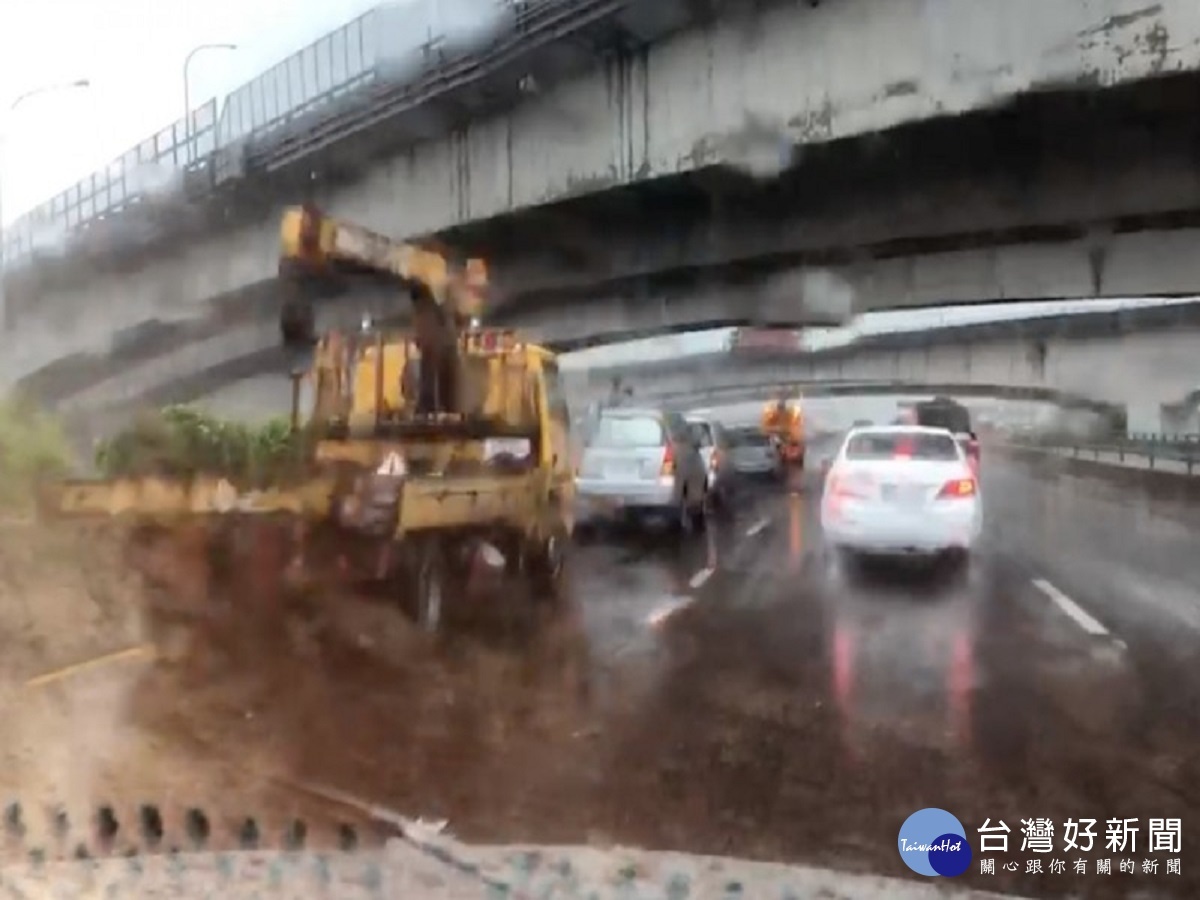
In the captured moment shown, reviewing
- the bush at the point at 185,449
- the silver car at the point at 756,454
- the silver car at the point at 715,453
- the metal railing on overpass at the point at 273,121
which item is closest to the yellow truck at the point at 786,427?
the silver car at the point at 756,454

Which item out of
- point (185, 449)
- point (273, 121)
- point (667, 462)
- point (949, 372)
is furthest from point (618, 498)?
point (273, 121)

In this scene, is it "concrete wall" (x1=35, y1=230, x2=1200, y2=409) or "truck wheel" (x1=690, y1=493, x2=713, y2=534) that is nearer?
"concrete wall" (x1=35, y1=230, x2=1200, y2=409)

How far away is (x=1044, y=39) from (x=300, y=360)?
2981mm

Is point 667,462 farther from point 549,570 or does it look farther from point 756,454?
point 549,570

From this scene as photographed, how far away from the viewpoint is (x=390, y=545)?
464cm

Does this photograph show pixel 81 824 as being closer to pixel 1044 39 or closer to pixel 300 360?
pixel 300 360

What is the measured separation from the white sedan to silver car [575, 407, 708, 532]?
1.76ft

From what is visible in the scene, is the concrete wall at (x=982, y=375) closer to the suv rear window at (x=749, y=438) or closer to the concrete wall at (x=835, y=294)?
the concrete wall at (x=835, y=294)

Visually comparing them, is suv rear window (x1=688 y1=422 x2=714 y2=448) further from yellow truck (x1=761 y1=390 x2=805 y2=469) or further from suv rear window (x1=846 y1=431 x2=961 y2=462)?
suv rear window (x1=846 y1=431 x2=961 y2=462)

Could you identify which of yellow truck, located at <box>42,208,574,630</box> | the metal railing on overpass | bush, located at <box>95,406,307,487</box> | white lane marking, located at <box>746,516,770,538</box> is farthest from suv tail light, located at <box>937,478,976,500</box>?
bush, located at <box>95,406,307,487</box>

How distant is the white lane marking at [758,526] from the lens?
228 inches

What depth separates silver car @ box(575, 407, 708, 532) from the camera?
487 centimetres

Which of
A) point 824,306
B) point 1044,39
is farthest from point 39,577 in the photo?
point 1044,39

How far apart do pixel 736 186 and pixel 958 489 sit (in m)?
1.44
